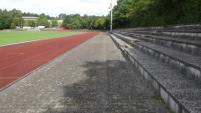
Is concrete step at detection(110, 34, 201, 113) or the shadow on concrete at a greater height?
concrete step at detection(110, 34, 201, 113)

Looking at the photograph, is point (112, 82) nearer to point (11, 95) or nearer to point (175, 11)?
point (11, 95)

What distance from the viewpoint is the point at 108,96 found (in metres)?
5.15

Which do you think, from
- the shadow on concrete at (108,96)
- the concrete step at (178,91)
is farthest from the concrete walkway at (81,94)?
the concrete step at (178,91)

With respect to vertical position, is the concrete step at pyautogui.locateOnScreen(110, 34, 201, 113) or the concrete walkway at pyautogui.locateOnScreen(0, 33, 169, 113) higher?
the concrete step at pyautogui.locateOnScreen(110, 34, 201, 113)

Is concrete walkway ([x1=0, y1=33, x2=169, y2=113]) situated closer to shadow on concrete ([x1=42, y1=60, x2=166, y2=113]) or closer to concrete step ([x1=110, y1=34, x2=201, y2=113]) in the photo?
shadow on concrete ([x1=42, y1=60, x2=166, y2=113])

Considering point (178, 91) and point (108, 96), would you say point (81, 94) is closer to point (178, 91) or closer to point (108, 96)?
point (108, 96)

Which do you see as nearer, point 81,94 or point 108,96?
point 108,96

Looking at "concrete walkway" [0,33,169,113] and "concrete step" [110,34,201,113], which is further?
"concrete walkway" [0,33,169,113]

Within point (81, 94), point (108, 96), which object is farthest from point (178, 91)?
point (81, 94)

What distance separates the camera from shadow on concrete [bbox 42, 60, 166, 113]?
4314mm

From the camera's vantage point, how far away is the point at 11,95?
5355mm

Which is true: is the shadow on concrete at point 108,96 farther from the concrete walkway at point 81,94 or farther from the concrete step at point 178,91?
the concrete step at point 178,91

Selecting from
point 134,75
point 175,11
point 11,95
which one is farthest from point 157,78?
point 175,11

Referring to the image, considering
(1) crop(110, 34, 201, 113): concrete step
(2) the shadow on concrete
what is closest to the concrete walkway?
(2) the shadow on concrete
